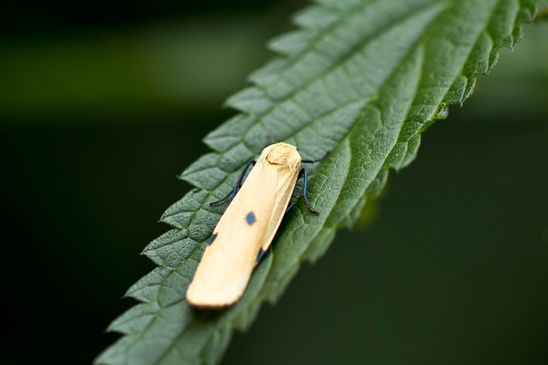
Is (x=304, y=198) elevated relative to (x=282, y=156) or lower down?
lower down

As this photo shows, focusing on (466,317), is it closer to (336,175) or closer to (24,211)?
(336,175)

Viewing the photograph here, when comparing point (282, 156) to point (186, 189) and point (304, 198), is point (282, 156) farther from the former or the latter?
point (186, 189)

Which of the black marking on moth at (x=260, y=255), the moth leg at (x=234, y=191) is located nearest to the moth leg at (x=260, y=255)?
the black marking on moth at (x=260, y=255)

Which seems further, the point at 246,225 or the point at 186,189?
the point at 186,189

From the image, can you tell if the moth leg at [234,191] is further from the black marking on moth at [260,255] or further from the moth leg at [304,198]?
the black marking on moth at [260,255]

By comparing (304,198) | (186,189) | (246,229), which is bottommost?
(186,189)

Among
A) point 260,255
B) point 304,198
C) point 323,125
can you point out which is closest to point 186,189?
point 323,125
